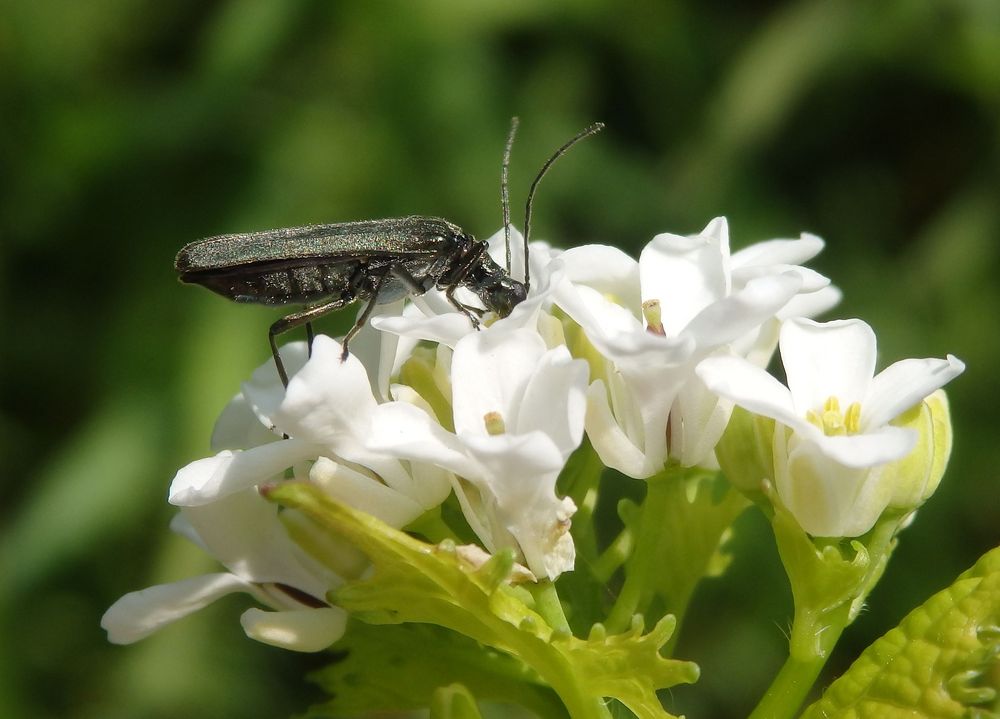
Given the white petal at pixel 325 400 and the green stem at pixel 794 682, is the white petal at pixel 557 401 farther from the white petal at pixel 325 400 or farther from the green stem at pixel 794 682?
the green stem at pixel 794 682

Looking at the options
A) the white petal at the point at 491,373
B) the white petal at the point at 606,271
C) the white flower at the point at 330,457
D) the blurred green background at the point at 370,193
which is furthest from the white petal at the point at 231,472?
the blurred green background at the point at 370,193

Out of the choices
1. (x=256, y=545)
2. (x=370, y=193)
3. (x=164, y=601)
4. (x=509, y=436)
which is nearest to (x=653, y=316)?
(x=509, y=436)

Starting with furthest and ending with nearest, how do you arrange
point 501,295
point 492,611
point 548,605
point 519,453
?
point 501,295 → point 548,605 → point 492,611 → point 519,453

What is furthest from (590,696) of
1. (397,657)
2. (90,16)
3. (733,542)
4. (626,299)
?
(90,16)

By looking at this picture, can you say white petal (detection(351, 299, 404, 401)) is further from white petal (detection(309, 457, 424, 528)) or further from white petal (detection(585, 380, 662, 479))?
white petal (detection(585, 380, 662, 479))

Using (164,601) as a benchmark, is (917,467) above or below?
above

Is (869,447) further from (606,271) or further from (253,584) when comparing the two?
(253,584)

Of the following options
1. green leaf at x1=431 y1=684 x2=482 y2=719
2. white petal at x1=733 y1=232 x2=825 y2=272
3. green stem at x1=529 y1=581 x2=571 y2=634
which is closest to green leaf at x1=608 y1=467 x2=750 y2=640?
green stem at x1=529 y1=581 x2=571 y2=634

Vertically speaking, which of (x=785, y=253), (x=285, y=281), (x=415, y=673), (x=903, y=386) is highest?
(x=785, y=253)

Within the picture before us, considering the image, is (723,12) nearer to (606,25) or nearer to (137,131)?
(606,25)
